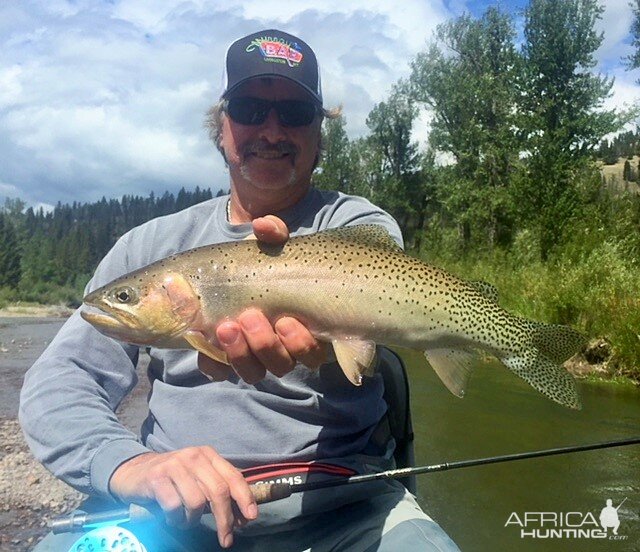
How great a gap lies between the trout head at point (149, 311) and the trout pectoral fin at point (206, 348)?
0.09 metres

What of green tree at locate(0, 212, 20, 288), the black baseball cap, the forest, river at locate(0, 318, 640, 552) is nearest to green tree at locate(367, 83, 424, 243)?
the forest

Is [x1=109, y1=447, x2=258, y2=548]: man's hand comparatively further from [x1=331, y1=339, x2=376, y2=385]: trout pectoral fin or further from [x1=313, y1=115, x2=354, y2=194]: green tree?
[x1=313, y1=115, x2=354, y2=194]: green tree

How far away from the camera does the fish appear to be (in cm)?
287

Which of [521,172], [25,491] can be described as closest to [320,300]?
[25,491]

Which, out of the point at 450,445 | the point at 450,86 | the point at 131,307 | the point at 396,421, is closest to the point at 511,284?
the point at 450,445

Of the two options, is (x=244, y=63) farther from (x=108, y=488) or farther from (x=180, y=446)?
(x=108, y=488)

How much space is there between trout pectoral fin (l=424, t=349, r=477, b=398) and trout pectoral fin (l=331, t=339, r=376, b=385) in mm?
386

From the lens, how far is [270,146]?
3.80 m

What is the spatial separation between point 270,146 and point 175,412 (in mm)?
1577

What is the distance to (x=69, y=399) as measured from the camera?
312cm

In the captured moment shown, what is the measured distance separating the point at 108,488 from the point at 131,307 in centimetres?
78

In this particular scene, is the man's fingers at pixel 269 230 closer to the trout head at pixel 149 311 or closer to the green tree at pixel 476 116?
the trout head at pixel 149 311

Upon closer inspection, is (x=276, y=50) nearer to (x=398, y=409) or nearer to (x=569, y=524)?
(x=398, y=409)

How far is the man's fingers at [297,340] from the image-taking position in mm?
2734
